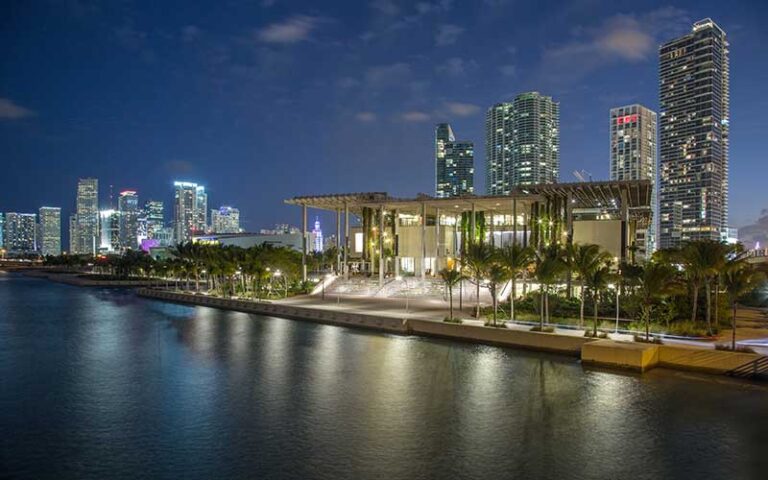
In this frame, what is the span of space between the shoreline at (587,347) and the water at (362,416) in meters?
0.96

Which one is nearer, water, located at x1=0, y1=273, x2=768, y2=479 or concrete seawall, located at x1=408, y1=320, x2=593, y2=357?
water, located at x1=0, y1=273, x2=768, y2=479

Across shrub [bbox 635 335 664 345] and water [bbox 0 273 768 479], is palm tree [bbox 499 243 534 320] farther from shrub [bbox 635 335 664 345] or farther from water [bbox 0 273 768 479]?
shrub [bbox 635 335 664 345]

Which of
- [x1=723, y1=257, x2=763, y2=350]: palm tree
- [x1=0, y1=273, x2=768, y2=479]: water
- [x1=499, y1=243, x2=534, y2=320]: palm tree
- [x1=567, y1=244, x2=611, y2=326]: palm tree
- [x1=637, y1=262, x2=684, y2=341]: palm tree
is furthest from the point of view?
Answer: [x1=499, y1=243, x2=534, y2=320]: palm tree

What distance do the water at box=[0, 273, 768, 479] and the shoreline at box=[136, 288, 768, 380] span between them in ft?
3.16

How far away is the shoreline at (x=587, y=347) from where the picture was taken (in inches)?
961

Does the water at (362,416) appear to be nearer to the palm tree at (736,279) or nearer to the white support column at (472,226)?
the palm tree at (736,279)

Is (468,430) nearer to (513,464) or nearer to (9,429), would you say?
(513,464)

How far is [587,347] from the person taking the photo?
1069 inches

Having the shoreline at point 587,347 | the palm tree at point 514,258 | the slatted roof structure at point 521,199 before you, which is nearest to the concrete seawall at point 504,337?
the shoreline at point 587,347

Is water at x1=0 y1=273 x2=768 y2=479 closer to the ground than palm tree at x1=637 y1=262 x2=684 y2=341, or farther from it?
closer to the ground

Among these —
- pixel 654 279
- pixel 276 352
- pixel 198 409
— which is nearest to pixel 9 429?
pixel 198 409

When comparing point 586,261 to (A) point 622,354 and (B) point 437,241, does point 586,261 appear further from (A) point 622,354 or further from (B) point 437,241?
(B) point 437,241

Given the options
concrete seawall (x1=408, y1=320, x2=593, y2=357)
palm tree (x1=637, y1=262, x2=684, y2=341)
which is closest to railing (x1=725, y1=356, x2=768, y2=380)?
palm tree (x1=637, y1=262, x2=684, y2=341)

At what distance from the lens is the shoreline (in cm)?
2441
